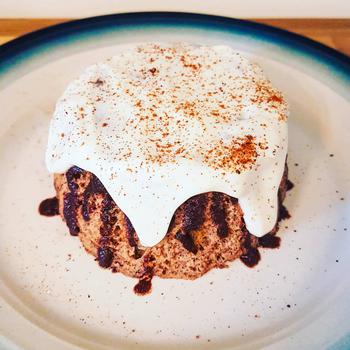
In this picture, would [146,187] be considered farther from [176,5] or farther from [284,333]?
[176,5]

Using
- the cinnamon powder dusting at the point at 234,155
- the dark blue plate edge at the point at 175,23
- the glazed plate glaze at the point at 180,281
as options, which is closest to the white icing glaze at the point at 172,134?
the cinnamon powder dusting at the point at 234,155

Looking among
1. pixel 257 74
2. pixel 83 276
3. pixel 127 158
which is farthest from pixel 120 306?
pixel 257 74

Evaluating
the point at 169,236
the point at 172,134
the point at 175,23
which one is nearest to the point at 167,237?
the point at 169,236

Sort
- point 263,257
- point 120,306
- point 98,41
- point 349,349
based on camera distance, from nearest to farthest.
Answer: point 349,349, point 120,306, point 263,257, point 98,41

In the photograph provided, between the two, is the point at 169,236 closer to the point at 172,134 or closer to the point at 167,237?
the point at 167,237

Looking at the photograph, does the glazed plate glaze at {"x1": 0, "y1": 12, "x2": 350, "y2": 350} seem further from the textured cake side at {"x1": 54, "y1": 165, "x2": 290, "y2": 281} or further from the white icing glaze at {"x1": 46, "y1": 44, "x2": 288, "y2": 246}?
the white icing glaze at {"x1": 46, "y1": 44, "x2": 288, "y2": 246}

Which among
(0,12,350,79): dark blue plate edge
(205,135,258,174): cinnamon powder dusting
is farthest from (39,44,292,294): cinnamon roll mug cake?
(0,12,350,79): dark blue plate edge

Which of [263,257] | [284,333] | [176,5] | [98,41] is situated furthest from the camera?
[176,5]
